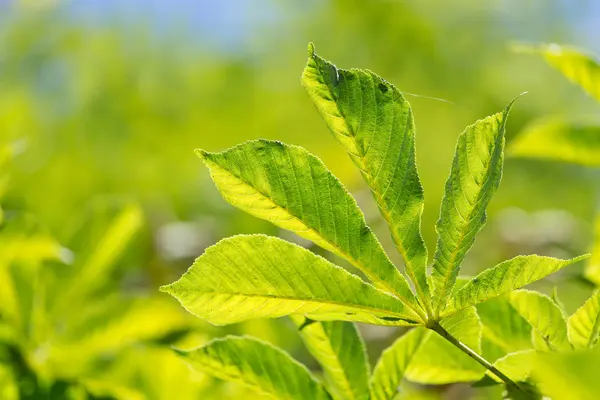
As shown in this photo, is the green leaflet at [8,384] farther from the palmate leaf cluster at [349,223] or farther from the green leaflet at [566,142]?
the green leaflet at [566,142]

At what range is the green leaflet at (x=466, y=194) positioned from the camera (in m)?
0.67

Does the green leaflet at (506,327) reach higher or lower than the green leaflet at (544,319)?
lower

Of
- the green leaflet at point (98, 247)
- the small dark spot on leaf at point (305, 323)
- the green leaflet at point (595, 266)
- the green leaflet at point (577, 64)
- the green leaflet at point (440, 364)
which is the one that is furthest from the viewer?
the green leaflet at point (98, 247)

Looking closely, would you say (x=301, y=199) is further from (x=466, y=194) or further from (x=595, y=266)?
(x=595, y=266)

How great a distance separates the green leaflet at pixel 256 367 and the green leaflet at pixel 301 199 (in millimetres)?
223

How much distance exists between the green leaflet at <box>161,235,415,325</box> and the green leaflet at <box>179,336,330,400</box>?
0.20 metres

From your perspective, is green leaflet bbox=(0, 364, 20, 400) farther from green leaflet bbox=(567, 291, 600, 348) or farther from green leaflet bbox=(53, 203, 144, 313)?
green leaflet bbox=(567, 291, 600, 348)

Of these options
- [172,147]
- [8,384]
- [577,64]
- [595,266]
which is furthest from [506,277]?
[172,147]

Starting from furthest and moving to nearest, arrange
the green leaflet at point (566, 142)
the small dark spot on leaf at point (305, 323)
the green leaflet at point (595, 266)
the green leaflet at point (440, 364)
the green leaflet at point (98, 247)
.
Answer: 1. the green leaflet at point (98, 247)
2. the green leaflet at point (566, 142)
3. the green leaflet at point (595, 266)
4. the green leaflet at point (440, 364)
5. the small dark spot on leaf at point (305, 323)

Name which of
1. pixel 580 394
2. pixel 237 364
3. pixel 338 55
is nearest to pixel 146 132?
pixel 338 55

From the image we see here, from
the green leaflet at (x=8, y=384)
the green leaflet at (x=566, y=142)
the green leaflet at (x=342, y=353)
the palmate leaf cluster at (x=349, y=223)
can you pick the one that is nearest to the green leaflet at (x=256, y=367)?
the green leaflet at (x=342, y=353)

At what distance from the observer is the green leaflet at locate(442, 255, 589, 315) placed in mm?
649

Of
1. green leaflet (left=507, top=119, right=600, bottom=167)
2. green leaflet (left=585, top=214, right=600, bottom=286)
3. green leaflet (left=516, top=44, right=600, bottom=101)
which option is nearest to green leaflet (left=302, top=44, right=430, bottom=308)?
green leaflet (left=585, top=214, right=600, bottom=286)

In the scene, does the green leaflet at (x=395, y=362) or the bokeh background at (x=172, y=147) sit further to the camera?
the bokeh background at (x=172, y=147)
